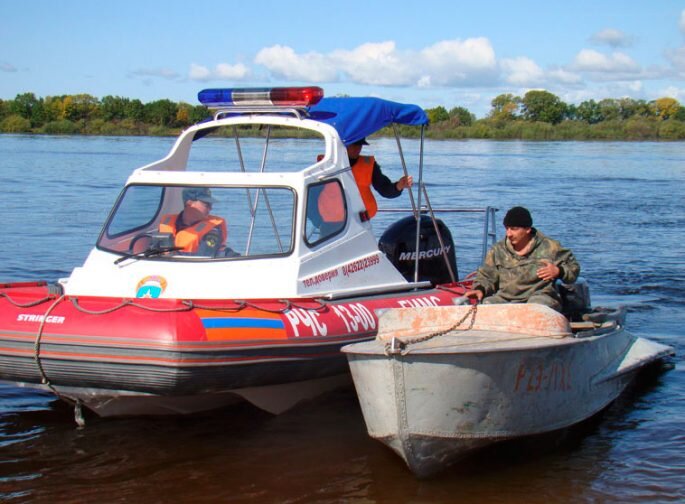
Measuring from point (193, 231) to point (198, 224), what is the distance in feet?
0.26

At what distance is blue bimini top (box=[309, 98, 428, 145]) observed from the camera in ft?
26.5

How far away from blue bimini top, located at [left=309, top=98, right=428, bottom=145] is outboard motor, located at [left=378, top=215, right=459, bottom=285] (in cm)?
95

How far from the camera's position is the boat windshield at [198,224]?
24.2 ft

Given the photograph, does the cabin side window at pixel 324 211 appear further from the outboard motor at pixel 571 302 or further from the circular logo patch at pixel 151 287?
the outboard motor at pixel 571 302

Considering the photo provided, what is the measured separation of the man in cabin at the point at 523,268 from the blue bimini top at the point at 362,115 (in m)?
1.66

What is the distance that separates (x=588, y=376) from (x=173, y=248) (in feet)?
10.6

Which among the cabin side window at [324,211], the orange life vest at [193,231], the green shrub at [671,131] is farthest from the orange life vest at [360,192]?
the green shrub at [671,131]

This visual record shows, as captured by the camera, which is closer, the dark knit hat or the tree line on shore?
the dark knit hat

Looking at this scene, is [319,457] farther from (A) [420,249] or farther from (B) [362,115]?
(B) [362,115]

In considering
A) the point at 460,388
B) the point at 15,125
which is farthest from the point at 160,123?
the point at 460,388

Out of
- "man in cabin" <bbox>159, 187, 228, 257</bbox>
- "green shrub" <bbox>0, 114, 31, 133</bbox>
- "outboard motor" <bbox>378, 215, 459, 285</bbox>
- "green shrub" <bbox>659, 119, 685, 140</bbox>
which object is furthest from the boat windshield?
"green shrub" <bbox>659, 119, 685, 140</bbox>

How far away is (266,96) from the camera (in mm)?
7992

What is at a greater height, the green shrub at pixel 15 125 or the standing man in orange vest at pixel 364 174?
the standing man in orange vest at pixel 364 174

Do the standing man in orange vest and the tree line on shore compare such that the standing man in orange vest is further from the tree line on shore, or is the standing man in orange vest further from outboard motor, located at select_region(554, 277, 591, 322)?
the tree line on shore
